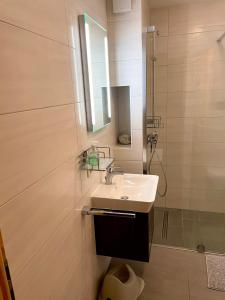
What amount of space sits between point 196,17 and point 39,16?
201 cm

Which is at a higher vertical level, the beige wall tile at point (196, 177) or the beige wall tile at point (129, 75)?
the beige wall tile at point (129, 75)

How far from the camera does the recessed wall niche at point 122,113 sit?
2256 millimetres

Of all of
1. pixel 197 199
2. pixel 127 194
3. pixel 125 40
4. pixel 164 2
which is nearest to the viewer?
pixel 127 194

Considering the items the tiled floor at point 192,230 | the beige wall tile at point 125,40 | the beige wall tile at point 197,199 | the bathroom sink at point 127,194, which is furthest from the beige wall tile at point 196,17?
the tiled floor at point 192,230

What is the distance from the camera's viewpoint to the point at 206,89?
2.50 metres

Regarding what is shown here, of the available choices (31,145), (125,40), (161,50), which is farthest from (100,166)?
(161,50)

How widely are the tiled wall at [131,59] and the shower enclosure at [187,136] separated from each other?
24 cm

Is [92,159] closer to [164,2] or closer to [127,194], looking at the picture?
[127,194]

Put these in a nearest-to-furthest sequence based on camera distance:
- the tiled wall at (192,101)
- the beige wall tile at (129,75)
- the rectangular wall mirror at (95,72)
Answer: the rectangular wall mirror at (95,72)
the beige wall tile at (129,75)
the tiled wall at (192,101)

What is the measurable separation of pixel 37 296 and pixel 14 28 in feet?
3.47

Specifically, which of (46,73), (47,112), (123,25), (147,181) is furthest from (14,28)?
(147,181)

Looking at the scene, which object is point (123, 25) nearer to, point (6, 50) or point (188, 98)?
point (188, 98)

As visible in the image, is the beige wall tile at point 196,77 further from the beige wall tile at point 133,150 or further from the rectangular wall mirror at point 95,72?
the rectangular wall mirror at point 95,72

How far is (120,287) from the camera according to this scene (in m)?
1.69
